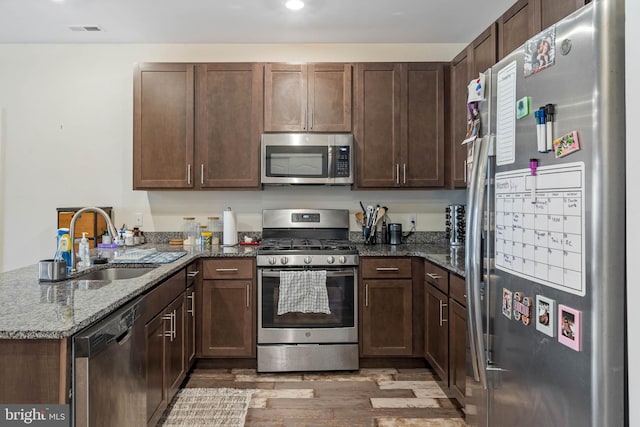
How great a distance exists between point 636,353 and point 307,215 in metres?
2.80

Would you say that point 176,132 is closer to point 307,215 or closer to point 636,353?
point 307,215

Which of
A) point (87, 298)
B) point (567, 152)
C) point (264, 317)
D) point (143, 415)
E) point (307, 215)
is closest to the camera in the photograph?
point (567, 152)

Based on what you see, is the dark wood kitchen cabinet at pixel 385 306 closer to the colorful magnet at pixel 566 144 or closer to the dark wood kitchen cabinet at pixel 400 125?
the dark wood kitchen cabinet at pixel 400 125

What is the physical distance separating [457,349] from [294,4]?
255 centimetres

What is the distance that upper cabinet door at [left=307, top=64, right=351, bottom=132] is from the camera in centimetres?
342

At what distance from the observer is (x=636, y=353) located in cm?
106

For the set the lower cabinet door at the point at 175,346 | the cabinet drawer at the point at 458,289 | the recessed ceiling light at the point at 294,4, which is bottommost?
the lower cabinet door at the point at 175,346

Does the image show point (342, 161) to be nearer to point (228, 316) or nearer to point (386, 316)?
point (386, 316)

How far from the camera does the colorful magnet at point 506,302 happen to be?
147 cm

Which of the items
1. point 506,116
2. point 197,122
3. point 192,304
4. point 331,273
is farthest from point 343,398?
point 197,122

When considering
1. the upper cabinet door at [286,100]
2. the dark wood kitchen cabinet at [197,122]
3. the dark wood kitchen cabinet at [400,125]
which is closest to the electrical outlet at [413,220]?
the dark wood kitchen cabinet at [400,125]

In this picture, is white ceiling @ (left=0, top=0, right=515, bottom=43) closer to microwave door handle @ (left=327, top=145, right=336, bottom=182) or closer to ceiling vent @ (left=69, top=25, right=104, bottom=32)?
ceiling vent @ (left=69, top=25, right=104, bottom=32)

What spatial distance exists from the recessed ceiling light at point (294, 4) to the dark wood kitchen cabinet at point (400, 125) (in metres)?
0.75

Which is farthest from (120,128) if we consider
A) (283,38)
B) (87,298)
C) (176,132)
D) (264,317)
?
(87,298)
